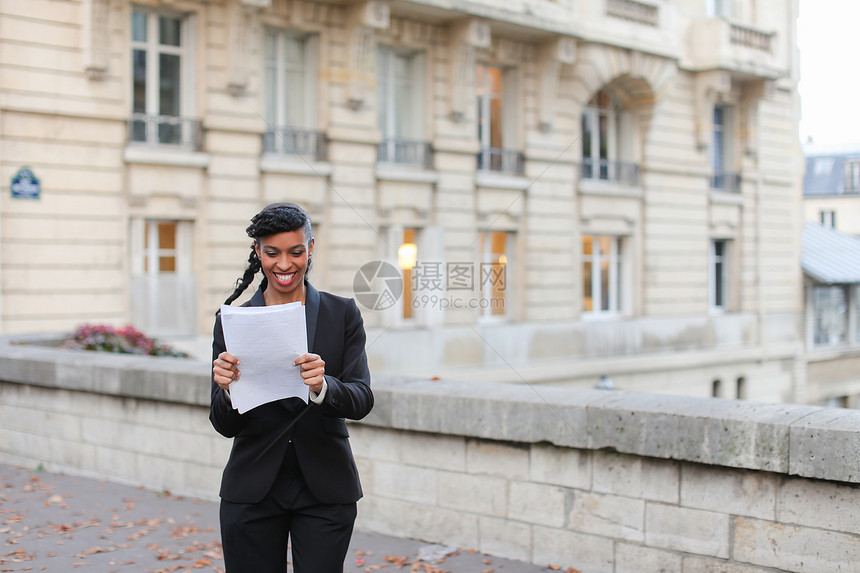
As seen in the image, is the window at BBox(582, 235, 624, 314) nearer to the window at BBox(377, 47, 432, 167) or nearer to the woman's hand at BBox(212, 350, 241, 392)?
the window at BBox(377, 47, 432, 167)

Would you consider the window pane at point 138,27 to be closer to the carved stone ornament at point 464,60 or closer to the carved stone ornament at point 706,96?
the carved stone ornament at point 464,60

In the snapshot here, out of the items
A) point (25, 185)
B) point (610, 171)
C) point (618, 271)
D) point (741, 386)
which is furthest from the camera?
point (741, 386)

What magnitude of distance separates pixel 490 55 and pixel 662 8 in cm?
574

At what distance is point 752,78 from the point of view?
26.9 m

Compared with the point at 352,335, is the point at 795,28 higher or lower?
higher

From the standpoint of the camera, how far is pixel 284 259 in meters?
3.36

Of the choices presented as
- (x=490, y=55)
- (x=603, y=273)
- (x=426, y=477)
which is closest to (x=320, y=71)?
(x=490, y=55)

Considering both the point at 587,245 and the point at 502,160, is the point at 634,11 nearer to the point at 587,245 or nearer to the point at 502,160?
the point at 502,160

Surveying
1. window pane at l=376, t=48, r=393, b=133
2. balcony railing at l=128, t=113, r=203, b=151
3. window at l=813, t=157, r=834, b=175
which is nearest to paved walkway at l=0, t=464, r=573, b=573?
balcony railing at l=128, t=113, r=203, b=151

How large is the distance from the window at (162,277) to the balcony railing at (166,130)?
4.71ft

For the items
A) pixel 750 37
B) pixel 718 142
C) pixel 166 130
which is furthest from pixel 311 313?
pixel 718 142

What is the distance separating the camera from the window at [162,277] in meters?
16.9

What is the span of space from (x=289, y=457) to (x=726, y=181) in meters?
26.2

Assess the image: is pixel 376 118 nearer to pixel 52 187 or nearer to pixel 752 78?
pixel 52 187
